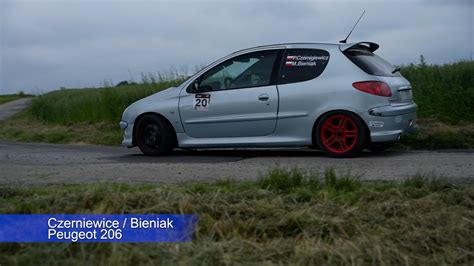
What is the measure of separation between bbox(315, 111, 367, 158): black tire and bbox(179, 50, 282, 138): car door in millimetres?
689

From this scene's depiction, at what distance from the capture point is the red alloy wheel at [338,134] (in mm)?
9055

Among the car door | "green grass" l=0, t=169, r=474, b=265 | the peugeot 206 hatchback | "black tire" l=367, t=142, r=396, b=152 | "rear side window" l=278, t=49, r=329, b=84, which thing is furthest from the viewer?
"black tire" l=367, t=142, r=396, b=152

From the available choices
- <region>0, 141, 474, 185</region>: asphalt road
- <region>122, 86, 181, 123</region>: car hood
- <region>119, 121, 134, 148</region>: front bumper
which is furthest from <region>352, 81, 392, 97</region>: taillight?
<region>119, 121, 134, 148</region>: front bumper

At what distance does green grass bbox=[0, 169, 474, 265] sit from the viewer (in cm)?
457

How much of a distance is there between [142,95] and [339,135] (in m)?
7.93

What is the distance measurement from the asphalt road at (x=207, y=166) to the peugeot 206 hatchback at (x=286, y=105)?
267 millimetres

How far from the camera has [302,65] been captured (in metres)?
9.43

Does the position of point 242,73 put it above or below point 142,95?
above

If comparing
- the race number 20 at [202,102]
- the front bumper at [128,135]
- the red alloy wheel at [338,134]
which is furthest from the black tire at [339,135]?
the front bumper at [128,135]

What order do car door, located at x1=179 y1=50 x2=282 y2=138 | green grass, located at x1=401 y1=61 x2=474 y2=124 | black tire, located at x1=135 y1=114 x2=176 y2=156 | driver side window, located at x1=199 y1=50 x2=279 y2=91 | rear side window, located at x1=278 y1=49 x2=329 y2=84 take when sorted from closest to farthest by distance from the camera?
1. rear side window, located at x1=278 y1=49 x2=329 y2=84
2. car door, located at x1=179 y1=50 x2=282 y2=138
3. driver side window, located at x1=199 y1=50 x2=279 y2=91
4. black tire, located at x1=135 y1=114 x2=176 y2=156
5. green grass, located at x1=401 y1=61 x2=474 y2=124

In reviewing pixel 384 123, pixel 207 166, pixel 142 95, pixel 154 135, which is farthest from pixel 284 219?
pixel 142 95

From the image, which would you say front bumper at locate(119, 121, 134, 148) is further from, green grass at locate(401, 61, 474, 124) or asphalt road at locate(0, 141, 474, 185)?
green grass at locate(401, 61, 474, 124)
